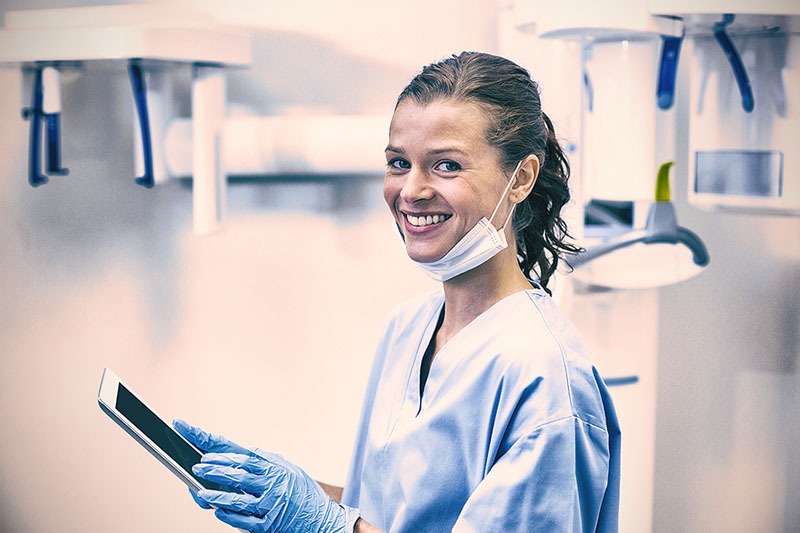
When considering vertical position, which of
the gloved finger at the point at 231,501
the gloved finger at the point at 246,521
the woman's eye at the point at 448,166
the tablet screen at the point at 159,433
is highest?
the woman's eye at the point at 448,166

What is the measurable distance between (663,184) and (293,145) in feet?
2.06

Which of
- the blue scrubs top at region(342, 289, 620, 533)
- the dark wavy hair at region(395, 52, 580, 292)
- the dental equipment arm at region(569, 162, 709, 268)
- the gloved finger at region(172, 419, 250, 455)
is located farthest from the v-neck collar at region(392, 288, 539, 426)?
the dental equipment arm at region(569, 162, 709, 268)

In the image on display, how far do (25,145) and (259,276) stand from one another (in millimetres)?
553

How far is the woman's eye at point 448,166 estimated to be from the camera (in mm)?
908

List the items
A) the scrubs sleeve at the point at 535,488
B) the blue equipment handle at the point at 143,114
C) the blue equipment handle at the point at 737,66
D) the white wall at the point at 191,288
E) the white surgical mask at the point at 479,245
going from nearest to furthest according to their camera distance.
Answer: the scrubs sleeve at the point at 535,488, the white surgical mask at the point at 479,245, the blue equipment handle at the point at 737,66, the blue equipment handle at the point at 143,114, the white wall at the point at 191,288

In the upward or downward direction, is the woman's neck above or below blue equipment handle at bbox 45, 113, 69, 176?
below

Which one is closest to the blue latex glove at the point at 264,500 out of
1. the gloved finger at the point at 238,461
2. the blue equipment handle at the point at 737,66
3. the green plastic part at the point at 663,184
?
the gloved finger at the point at 238,461

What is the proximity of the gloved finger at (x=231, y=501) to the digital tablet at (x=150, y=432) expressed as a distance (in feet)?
0.05

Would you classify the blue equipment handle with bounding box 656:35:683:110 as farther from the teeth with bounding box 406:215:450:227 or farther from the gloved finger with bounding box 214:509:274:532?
the gloved finger with bounding box 214:509:274:532

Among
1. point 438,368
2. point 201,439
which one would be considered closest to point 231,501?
point 201,439

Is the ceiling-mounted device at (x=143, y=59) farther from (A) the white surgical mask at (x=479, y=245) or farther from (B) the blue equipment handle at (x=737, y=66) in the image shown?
(B) the blue equipment handle at (x=737, y=66)

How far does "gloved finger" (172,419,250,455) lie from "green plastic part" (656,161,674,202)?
0.79 metres

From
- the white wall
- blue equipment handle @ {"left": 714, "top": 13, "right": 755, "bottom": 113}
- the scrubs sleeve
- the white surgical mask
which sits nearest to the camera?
the scrubs sleeve

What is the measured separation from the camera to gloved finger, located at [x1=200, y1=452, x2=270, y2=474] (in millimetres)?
897
